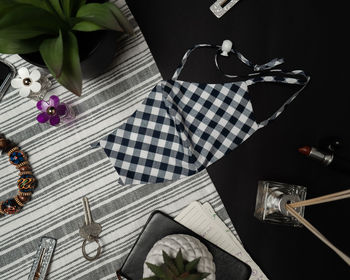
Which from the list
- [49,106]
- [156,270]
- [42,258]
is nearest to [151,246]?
[156,270]

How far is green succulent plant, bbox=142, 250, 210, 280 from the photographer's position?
1.94 ft

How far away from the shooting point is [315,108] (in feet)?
2.45

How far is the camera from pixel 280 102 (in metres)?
0.75

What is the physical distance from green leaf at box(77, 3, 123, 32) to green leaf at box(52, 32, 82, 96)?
0.15 feet

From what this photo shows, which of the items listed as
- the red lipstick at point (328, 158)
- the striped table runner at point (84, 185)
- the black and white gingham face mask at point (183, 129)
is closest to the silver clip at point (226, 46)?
the black and white gingham face mask at point (183, 129)

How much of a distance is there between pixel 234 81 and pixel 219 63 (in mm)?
55

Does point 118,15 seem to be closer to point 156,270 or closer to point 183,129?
point 183,129

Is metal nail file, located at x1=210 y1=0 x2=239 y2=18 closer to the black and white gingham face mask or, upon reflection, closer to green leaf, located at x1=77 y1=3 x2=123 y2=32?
the black and white gingham face mask

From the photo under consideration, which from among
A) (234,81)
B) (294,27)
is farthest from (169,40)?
(294,27)

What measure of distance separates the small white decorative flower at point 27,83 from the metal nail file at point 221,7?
0.43 metres

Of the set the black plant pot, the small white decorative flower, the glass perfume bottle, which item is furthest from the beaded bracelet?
the glass perfume bottle

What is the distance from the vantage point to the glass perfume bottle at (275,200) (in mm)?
704

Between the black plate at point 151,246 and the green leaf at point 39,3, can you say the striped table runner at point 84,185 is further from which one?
the green leaf at point 39,3

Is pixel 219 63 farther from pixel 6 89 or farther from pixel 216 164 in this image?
pixel 6 89
